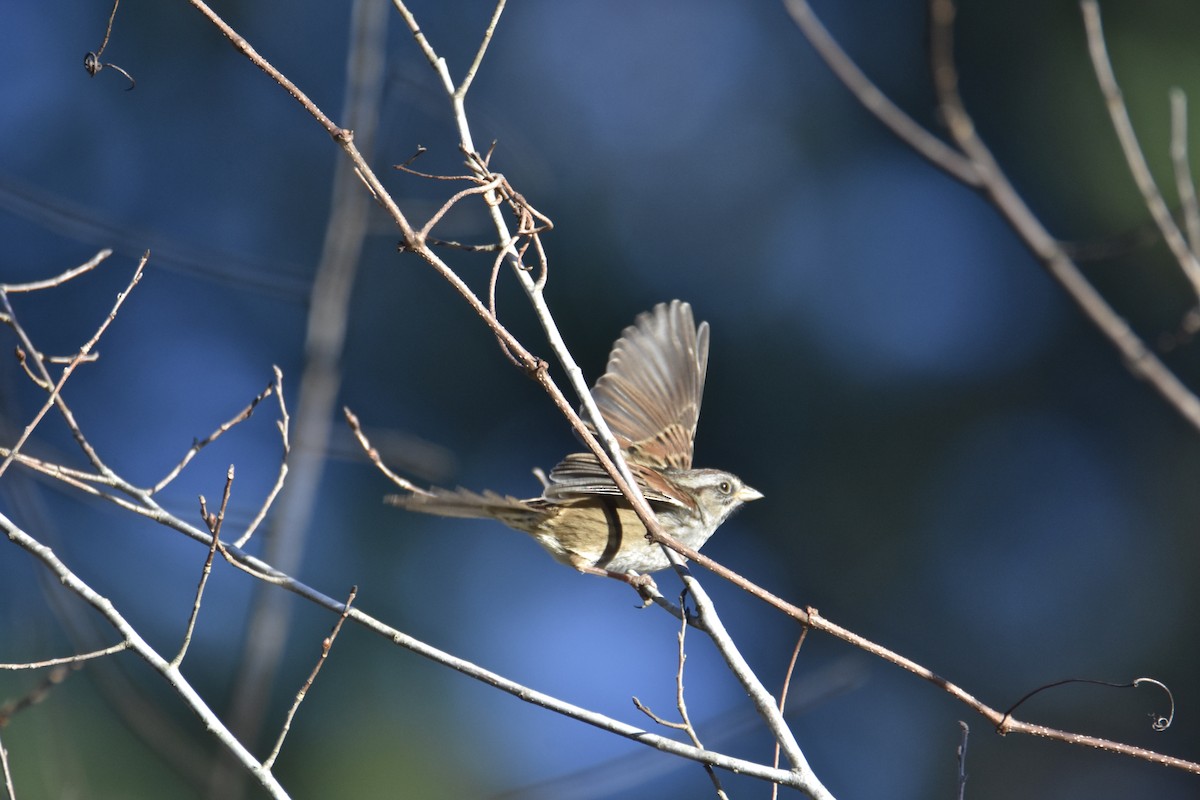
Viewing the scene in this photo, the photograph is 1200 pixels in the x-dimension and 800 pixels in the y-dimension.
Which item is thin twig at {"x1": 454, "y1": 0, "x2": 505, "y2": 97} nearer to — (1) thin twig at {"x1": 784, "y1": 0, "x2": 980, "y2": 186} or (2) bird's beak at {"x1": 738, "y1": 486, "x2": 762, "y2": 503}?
(1) thin twig at {"x1": 784, "y1": 0, "x2": 980, "y2": 186}

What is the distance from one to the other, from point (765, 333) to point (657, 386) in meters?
5.09

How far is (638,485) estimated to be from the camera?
131 inches

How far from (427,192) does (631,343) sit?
4381mm

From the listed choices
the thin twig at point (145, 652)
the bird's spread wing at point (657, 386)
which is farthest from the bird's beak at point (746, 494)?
the thin twig at point (145, 652)

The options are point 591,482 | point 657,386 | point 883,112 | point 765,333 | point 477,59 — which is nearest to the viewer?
point 477,59

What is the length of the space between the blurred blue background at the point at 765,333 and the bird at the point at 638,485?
358 centimetres

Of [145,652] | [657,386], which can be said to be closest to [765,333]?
[657,386]

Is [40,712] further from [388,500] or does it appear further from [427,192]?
Result: [427,192]

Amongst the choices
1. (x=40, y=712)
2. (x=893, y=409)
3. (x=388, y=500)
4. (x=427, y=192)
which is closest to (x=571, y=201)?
(x=427, y=192)

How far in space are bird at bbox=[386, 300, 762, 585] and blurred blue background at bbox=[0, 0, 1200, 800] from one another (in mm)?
3583

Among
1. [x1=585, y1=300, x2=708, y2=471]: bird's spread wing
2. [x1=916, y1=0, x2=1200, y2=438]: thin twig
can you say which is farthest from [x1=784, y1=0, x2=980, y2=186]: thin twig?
[x1=585, y1=300, x2=708, y2=471]: bird's spread wing

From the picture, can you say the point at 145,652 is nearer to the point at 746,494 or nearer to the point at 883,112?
the point at 883,112

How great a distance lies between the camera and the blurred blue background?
314 inches

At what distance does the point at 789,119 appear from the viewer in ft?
32.5
